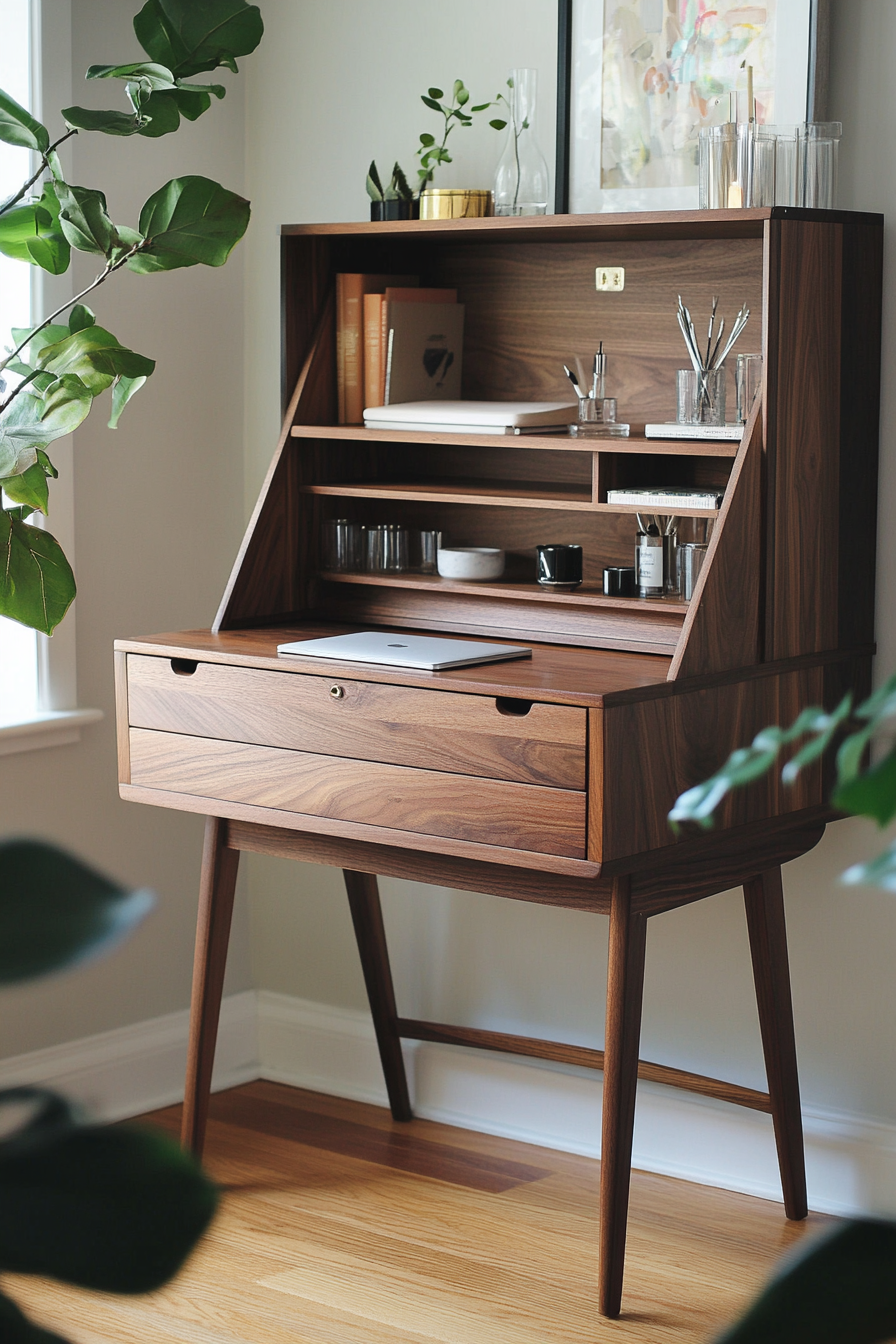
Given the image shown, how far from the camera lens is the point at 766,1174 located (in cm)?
267

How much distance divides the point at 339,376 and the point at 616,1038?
1257mm

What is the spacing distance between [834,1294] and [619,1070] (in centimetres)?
190

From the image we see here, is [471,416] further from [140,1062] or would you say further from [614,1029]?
[140,1062]

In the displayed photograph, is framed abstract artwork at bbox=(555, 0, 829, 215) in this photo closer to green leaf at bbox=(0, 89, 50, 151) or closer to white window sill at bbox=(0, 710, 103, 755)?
green leaf at bbox=(0, 89, 50, 151)

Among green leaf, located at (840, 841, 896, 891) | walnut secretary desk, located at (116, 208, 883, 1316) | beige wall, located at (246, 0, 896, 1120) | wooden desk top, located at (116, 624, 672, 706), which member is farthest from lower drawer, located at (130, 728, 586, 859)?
green leaf, located at (840, 841, 896, 891)

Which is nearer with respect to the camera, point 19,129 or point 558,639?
point 19,129

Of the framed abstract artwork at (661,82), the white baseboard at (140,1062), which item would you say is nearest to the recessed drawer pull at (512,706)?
the framed abstract artwork at (661,82)

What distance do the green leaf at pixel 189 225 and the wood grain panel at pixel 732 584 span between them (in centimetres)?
80

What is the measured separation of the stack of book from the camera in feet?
8.89

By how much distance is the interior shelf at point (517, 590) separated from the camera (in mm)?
2428

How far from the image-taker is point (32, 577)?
2.32 m

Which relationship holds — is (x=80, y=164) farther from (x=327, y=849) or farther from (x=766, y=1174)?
(x=766, y=1174)

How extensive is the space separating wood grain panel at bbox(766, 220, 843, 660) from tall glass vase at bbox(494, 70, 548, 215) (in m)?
0.52

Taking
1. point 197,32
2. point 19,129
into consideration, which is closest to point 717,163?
point 197,32
